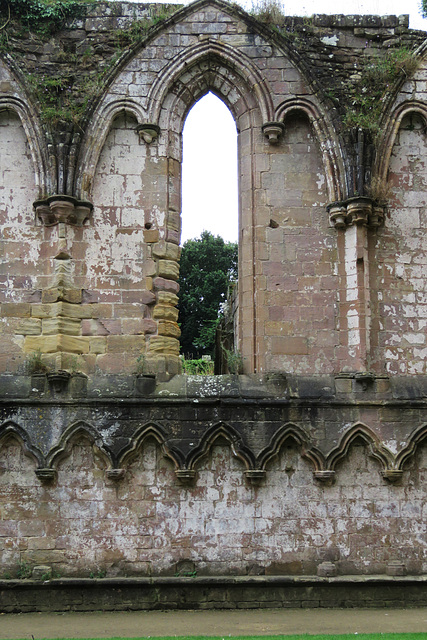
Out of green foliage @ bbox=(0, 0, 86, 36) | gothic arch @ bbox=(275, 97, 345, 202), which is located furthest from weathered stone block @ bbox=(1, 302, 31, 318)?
gothic arch @ bbox=(275, 97, 345, 202)

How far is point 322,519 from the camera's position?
9.77 m

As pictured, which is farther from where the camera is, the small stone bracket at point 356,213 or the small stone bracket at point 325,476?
the small stone bracket at point 356,213

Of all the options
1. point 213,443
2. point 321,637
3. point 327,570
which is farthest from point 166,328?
point 321,637

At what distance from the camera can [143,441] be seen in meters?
9.74

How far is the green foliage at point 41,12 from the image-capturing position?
429 inches

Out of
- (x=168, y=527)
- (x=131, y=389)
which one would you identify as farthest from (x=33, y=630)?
(x=131, y=389)

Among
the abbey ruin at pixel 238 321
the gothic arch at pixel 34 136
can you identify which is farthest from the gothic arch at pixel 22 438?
the gothic arch at pixel 34 136

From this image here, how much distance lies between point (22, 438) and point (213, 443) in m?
2.23

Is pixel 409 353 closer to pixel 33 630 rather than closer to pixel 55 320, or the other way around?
pixel 55 320

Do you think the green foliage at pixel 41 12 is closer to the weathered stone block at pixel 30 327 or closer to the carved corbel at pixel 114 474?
the weathered stone block at pixel 30 327

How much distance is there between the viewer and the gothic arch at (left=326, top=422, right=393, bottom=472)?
385 inches

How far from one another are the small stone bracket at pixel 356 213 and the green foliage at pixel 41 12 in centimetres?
433

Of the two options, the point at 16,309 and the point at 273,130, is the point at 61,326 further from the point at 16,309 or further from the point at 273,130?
the point at 273,130

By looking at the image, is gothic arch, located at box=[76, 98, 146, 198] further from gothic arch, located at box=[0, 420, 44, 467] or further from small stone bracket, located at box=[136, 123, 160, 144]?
gothic arch, located at box=[0, 420, 44, 467]
